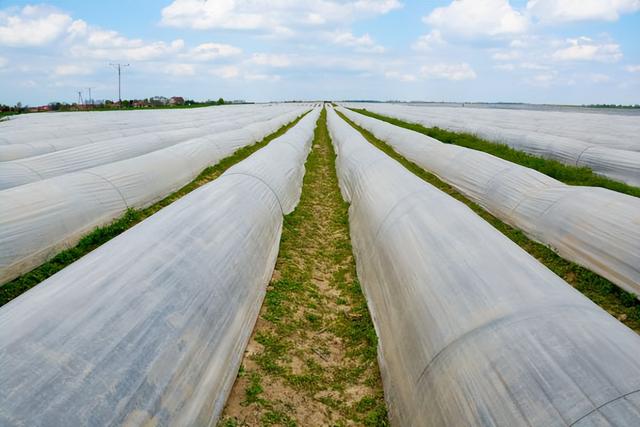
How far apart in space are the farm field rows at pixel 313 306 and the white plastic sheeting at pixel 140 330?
0.01 meters

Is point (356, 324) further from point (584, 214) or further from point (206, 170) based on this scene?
point (206, 170)

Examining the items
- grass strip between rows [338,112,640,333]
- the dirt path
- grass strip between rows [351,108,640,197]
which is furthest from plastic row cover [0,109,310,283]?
grass strip between rows [351,108,640,197]

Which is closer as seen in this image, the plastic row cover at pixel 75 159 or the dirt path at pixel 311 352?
the dirt path at pixel 311 352

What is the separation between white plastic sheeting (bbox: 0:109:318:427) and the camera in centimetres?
210

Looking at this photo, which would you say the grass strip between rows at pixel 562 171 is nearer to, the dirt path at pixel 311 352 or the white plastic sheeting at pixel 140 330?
the dirt path at pixel 311 352

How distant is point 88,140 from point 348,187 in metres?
9.81

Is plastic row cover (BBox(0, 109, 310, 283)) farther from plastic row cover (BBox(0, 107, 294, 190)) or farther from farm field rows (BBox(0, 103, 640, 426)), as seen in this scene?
plastic row cover (BBox(0, 107, 294, 190))

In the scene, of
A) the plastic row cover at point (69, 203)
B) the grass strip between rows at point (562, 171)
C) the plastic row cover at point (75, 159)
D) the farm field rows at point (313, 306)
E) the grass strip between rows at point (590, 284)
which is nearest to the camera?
the farm field rows at point (313, 306)

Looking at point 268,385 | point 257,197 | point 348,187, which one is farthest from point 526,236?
point 268,385

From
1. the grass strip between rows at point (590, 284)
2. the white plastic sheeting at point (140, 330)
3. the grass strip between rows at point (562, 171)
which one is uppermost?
the grass strip between rows at point (562, 171)

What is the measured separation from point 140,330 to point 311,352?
6.50 ft

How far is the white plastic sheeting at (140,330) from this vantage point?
6.88 ft

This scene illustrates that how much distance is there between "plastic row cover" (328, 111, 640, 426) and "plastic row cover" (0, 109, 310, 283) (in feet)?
16.3

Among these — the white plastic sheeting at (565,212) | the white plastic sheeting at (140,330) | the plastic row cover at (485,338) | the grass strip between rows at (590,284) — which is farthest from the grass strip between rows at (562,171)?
the white plastic sheeting at (140,330)
